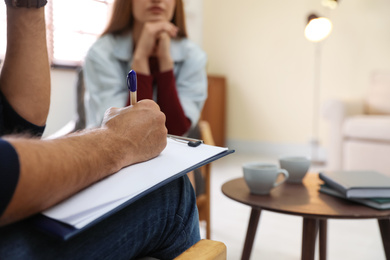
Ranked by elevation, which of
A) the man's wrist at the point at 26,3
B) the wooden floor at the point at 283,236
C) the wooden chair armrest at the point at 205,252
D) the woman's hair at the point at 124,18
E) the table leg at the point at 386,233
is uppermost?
the woman's hair at the point at 124,18

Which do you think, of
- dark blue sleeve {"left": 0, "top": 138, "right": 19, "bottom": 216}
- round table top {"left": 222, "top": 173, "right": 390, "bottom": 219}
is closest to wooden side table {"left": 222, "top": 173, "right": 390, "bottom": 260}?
round table top {"left": 222, "top": 173, "right": 390, "bottom": 219}

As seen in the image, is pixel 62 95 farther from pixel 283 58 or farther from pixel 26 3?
pixel 26 3

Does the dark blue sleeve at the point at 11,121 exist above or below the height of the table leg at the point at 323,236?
above

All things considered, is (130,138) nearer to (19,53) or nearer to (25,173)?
(25,173)

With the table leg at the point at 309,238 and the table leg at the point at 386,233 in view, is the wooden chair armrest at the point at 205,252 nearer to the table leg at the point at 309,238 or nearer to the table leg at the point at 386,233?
the table leg at the point at 309,238

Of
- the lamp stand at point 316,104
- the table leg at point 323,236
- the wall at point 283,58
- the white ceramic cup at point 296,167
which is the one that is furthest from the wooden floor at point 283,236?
the wall at point 283,58

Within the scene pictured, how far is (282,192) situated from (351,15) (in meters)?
2.88

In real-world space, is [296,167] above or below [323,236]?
above

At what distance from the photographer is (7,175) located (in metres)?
0.29

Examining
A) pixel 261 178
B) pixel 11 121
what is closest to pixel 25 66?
pixel 11 121

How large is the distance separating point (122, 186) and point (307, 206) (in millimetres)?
552

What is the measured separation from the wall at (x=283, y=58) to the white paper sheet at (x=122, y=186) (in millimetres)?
3208

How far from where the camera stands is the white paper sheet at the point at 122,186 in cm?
34

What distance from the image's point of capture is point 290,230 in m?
1.69
